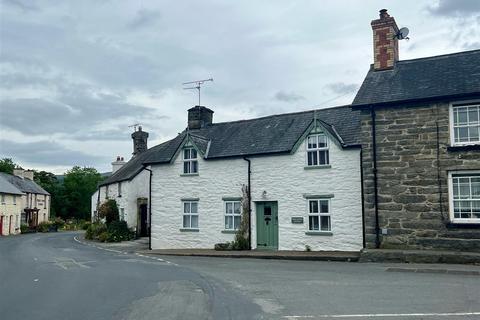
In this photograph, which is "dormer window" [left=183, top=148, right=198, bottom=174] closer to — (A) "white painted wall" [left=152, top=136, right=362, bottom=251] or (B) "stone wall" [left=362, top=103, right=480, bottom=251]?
(A) "white painted wall" [left=152, top=136, right=362, bottom=251]

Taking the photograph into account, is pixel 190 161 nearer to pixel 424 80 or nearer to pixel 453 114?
pixel 424 80

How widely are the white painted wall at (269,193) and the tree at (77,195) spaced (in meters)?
68.9

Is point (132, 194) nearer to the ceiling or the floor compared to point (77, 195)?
nearer to the floor

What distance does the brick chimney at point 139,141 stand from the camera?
1660 inches

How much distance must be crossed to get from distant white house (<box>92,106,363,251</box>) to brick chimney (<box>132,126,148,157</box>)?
49.8 feet

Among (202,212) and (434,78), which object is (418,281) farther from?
(202,212)

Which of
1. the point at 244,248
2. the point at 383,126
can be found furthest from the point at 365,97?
the point at 244,248

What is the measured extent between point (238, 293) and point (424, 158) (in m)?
9.83

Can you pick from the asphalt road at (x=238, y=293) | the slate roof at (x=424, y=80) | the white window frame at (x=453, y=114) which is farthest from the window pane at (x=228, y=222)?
the white window frame at (x=453, y=114)

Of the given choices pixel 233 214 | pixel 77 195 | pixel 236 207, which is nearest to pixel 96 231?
pixel 233 214

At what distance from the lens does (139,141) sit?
42.3 meters

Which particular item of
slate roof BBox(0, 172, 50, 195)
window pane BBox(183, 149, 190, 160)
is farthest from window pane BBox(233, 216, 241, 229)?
slate roof BBox(0, 172, 50, 195)

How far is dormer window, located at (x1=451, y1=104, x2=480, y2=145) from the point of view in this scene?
16797 millimetres

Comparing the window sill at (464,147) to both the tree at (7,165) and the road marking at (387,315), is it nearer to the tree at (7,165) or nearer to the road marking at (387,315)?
the road marking at (387,315)
